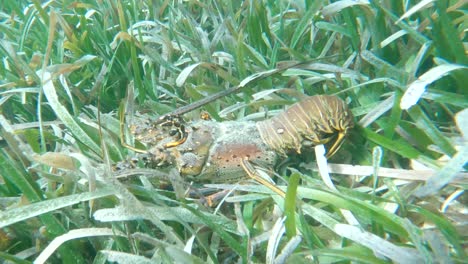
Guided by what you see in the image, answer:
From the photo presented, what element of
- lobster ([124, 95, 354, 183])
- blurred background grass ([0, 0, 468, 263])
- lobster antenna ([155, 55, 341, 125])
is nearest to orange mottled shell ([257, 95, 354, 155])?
lobster ([124, 95, 354, 183])

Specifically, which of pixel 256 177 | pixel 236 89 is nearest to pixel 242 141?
pixel 256 177

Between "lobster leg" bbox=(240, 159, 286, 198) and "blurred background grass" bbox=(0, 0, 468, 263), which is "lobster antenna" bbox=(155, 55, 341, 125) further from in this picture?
"lobster leg" bbox=(240, 159, 286, 198)

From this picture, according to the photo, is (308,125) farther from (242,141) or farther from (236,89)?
(236,89)

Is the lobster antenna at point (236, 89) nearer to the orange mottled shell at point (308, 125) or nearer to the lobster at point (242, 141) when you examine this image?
the lobster at point (242, 141)

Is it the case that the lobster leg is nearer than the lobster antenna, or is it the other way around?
the lobster leg

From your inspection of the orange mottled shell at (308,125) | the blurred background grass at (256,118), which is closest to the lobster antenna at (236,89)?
the blurred background grass at (256,118)

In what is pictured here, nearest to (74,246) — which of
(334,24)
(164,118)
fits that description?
(164,118)
